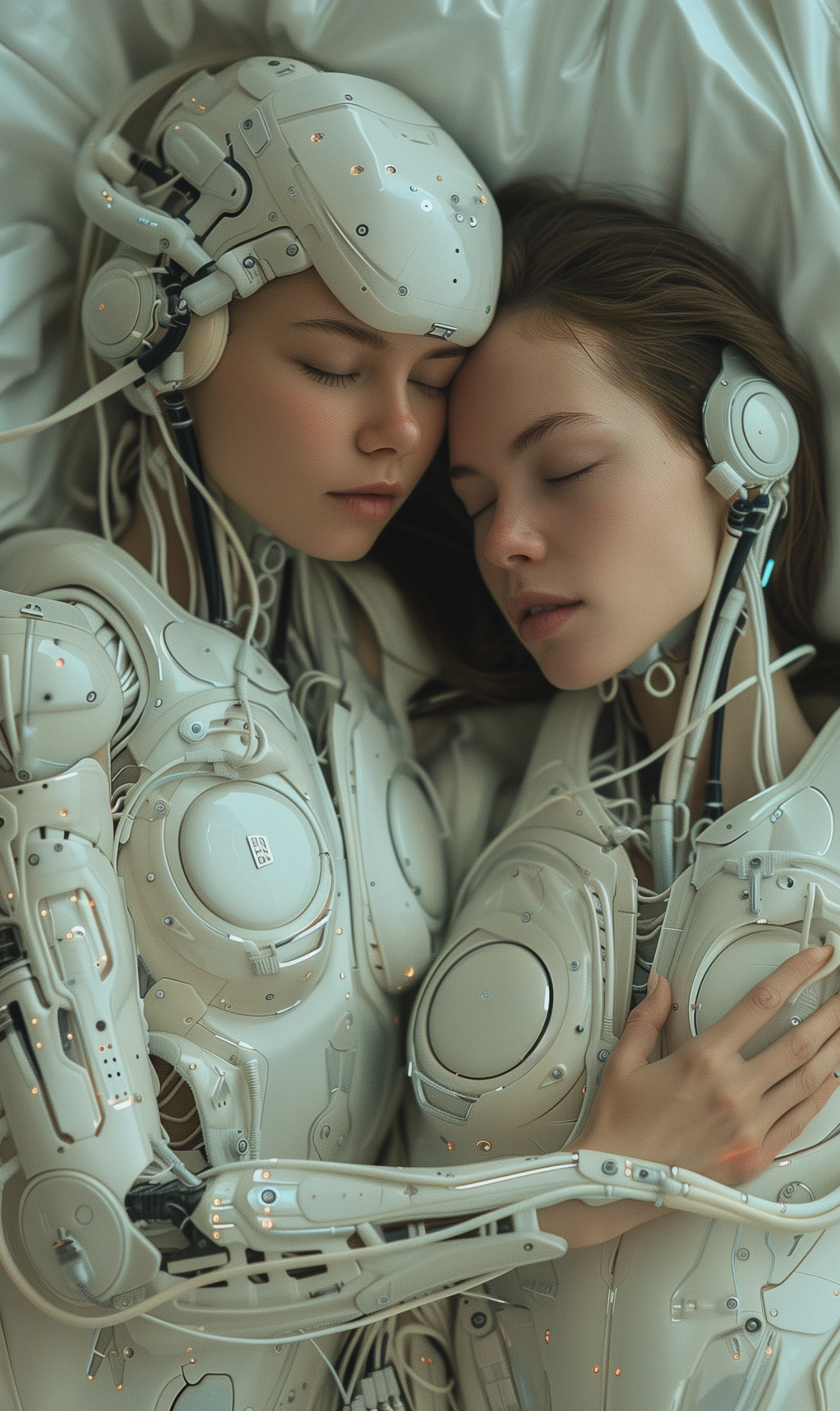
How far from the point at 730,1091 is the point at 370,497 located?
2.41ft

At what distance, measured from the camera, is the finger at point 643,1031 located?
1158 mm

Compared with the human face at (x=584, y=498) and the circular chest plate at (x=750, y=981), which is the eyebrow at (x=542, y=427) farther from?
the circular chest plate at (x=750, y=981)

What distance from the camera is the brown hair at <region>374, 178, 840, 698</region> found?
1.31 metres

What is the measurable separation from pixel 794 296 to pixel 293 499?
2.12 ft

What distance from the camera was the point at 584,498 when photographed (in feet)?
4.17

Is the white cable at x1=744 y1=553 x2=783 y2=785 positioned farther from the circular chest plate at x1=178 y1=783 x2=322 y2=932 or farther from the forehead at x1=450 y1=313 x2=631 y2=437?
the circular chest plate at x1=178 y1=783 x2=322 y2=932

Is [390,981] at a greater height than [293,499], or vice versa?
[293,499]

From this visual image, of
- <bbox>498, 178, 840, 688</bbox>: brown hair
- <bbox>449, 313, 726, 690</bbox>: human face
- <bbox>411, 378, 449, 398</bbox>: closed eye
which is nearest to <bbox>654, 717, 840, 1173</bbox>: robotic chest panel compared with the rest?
<bbox>449, 313, 726, 690</bbox>: human face

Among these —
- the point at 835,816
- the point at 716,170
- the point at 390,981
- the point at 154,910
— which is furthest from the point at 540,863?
the point at 716,170

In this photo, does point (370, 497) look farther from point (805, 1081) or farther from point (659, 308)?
point (805, 1081)

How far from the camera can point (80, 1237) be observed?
1001 mm

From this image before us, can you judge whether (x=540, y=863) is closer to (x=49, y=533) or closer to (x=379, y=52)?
(x=49, y=533)

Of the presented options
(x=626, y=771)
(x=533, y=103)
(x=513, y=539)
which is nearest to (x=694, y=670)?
(x=626, y=771)

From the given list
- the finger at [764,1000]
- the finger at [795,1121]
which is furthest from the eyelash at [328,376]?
the finger at [795,1121]
